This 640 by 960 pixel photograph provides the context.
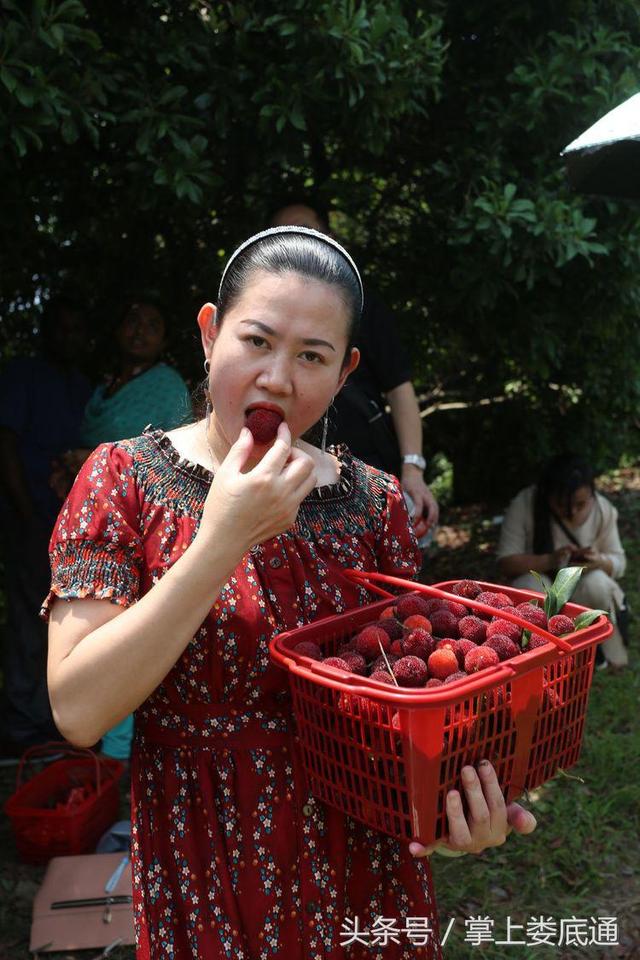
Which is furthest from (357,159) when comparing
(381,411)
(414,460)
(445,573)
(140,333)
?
(445,573)

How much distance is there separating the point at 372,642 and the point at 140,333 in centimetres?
308

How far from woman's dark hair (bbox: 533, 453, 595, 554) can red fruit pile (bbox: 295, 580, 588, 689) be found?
4.04 metres

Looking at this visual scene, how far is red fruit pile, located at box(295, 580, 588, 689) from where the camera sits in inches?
54.2

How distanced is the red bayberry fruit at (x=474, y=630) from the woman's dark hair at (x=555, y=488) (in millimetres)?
4191

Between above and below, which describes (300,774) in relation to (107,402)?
below

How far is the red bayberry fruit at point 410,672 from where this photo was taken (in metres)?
1.37

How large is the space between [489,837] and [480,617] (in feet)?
1.26

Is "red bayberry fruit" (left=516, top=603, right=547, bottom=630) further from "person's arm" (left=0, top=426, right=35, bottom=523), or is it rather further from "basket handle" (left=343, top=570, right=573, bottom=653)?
"person's arm" (left=0, top=426, right=35, bottom=523)

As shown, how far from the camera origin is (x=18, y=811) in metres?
3.55

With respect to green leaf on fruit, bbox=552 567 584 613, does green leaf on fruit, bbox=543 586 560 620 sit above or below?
below

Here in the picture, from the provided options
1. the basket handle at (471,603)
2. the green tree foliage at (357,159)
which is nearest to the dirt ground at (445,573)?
the green tree foliage at (357,159)

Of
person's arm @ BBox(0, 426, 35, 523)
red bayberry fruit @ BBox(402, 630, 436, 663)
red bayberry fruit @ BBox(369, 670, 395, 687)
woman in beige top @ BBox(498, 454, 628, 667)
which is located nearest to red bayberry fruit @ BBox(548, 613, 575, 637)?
red bayberry fruit @ BBox(402, 630, 436, 663)

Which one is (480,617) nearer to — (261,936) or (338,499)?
(338,499)

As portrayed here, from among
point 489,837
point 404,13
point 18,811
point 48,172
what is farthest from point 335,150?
point 489,837
